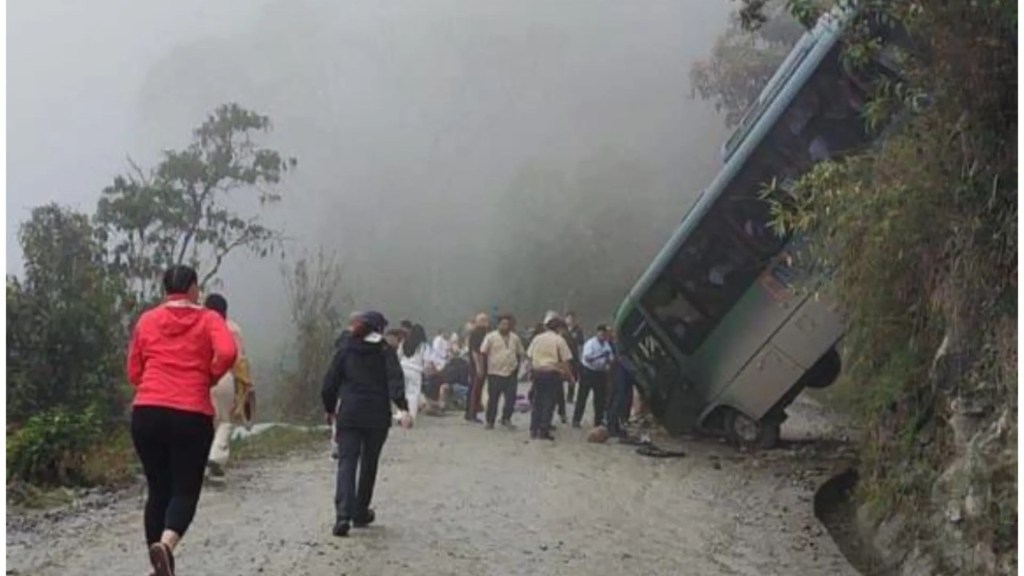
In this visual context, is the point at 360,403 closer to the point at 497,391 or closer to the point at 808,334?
the point at 808,334

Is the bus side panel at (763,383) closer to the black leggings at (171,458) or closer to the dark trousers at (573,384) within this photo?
the dark trousers at (573,384)

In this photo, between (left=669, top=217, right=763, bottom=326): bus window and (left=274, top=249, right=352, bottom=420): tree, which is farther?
(left=274, top=249, right=352, bottom=420): tree

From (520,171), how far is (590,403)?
26517 millimetres

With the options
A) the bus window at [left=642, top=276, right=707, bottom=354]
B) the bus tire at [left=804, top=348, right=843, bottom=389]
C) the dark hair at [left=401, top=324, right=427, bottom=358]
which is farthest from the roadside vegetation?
the bus tire at [left=804, top=348, right=843, bottom=389]

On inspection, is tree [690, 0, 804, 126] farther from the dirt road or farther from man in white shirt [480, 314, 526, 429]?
the dirt road

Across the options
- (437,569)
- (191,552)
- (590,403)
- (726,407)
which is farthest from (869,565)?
(590,403)

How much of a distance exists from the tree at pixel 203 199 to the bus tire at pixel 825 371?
11.2 m

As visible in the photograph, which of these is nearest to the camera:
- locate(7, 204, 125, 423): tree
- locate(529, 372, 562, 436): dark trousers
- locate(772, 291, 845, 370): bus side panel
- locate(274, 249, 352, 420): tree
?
locate(7, 204, 125, 423): tree

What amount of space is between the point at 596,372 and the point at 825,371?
112 inches

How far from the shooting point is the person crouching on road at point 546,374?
1234 centimetres

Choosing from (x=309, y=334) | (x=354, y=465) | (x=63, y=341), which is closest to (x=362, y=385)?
(x=354, y=465)

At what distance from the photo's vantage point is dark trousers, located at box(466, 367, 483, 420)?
13.8 meters

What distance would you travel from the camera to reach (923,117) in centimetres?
673

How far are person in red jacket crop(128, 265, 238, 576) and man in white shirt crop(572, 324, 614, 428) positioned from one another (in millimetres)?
8149
